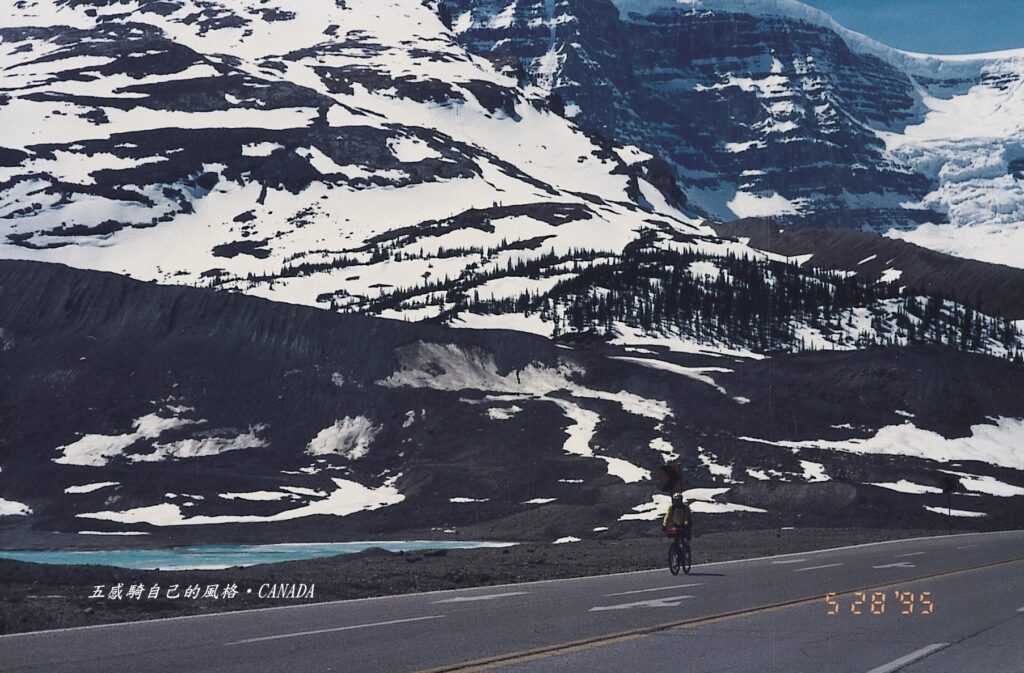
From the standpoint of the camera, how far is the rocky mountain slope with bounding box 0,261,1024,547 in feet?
380

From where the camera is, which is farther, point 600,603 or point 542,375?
point 542,375

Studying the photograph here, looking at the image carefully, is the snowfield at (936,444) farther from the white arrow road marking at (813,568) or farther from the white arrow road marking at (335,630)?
the white arrow road marking at (335,630)

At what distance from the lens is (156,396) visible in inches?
6043

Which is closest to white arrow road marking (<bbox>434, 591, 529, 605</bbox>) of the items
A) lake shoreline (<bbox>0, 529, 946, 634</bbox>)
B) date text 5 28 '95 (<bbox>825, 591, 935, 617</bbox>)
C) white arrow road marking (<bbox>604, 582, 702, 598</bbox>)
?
white arrow road marking (<bbox>604, 582, 702, 598</bbox>)

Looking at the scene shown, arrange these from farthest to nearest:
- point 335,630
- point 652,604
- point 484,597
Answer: point 484,597 → point 652,604 → point 335,630

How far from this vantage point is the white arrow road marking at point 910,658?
18.3 m

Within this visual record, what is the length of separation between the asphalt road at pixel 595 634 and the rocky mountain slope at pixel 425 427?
70401 mm

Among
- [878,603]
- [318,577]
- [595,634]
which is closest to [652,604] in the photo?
[878,603]

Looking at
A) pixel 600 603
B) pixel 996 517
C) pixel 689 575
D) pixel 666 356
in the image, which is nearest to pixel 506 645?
pixel 600 603

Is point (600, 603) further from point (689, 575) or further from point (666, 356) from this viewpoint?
point (666, 356)

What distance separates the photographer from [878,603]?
28.0 meters

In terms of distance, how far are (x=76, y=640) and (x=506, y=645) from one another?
659 centimetres

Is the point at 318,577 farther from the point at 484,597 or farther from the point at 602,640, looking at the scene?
the point at 602,640

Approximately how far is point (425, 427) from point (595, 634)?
404ft
